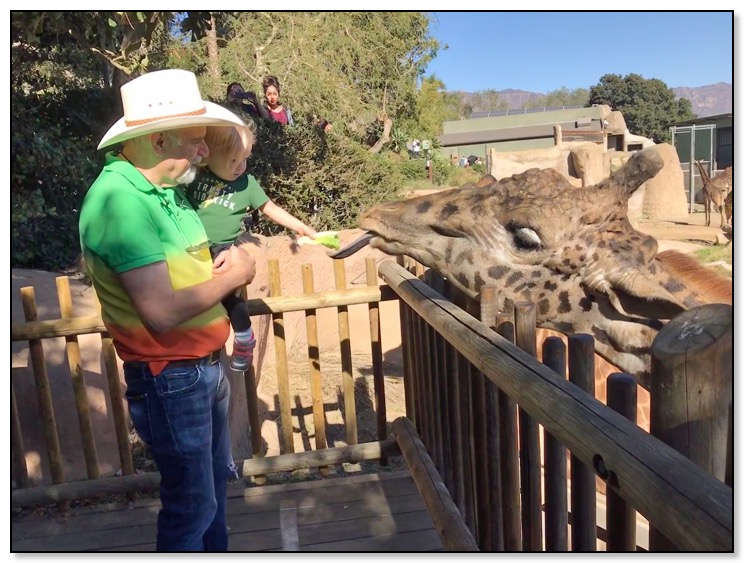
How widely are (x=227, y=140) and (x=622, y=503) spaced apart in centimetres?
165

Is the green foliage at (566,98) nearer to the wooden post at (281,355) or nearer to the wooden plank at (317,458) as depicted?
the wooden post at (281,355)

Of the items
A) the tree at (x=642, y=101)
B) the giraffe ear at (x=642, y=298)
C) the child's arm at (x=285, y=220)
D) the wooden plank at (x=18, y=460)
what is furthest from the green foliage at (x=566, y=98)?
the wooden plank at (x=18, y=460)

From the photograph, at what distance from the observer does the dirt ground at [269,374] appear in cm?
332

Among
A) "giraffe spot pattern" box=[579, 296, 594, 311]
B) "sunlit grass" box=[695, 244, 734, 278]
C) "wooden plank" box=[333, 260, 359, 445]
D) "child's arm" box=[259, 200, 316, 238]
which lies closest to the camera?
"giraffe spot pattern" box=[579, 296, 594, 311]

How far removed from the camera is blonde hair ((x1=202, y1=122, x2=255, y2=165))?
218 cm

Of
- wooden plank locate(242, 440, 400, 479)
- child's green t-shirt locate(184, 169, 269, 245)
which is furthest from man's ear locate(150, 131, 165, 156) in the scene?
wooden plank locate(242, 440, 400, 479)

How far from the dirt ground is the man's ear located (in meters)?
1.59

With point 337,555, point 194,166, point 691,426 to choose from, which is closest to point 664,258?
point 691,426

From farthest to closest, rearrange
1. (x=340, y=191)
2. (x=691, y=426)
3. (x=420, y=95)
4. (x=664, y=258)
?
(x=340, y=191)
(x=420, y=95)
(x=664, y=258)
(x=691, y=426)

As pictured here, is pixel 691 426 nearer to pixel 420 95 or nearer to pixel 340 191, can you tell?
pixel 420 95

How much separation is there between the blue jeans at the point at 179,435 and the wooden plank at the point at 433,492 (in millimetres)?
928

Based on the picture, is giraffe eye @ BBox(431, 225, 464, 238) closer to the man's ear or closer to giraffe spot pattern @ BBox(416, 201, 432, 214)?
giraffe spot pattern @ BBox(416, 201, 432, 214)

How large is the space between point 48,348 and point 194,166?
6.67 ft

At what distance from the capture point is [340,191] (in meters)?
6.05
